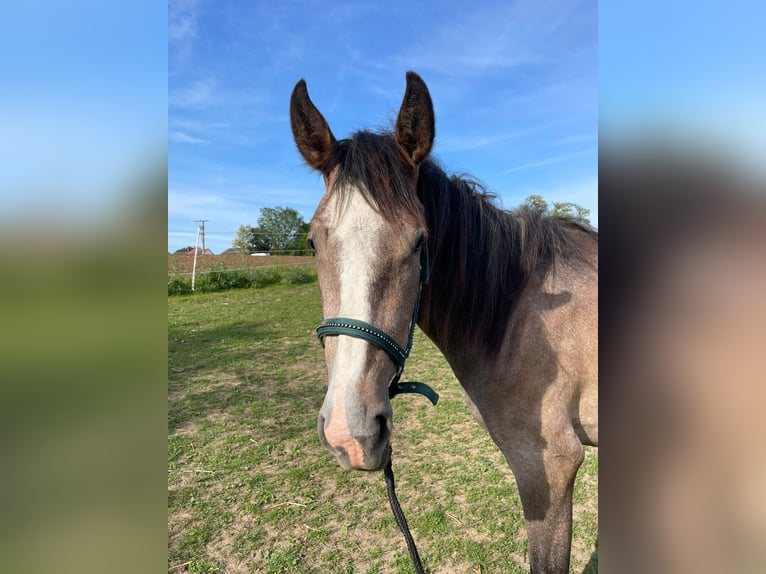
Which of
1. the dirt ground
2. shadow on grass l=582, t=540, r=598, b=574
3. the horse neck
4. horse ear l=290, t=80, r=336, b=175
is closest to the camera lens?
horse ear l=290, t=80, r=336, b=175

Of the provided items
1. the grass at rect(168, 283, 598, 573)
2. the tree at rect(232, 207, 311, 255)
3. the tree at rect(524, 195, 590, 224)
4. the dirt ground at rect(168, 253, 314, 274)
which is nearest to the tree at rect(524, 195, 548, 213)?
the tree at rect(524, 195, 590, 224)

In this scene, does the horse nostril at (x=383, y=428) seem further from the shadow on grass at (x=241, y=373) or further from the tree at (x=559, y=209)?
the shadow on grass at (x=241, y=373)

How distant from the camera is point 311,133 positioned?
169cm

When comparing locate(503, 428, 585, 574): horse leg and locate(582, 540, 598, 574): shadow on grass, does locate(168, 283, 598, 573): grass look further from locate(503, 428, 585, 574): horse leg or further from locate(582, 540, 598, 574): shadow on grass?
locate(503, 428, 585, 574): horse leg

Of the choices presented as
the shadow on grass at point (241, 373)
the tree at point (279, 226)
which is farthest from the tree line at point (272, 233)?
the shadow on grass at point (241, 373)

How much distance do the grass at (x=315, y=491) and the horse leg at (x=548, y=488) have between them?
98 cm

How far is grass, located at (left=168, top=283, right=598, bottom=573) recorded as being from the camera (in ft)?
8.84

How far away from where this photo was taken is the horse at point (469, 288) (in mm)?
1392

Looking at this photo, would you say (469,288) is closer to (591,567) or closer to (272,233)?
(591,567)
